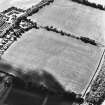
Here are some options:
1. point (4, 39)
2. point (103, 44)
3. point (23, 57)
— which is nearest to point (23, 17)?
point (4, 39)

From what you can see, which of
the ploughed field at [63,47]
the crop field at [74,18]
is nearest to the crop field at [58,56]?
the ploughed field at [63,47]

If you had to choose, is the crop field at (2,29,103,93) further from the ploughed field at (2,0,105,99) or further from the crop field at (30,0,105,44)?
the crop field at (30,0,105,44)

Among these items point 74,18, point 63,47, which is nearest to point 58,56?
point 63,47

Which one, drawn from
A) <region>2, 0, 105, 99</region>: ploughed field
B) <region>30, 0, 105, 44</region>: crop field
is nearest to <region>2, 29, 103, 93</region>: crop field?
<region>2, 0, 105, 99</region>: ploughed field

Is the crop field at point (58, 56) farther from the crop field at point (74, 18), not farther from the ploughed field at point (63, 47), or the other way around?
the crop field at point (74, 18)

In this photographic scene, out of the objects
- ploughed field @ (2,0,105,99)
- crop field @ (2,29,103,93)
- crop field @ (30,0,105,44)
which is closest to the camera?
crop field @ (2,29,103,93)

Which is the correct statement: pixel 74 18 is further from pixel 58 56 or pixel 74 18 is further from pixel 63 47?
pixel 58 56

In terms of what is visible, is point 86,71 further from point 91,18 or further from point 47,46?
point 91,18
